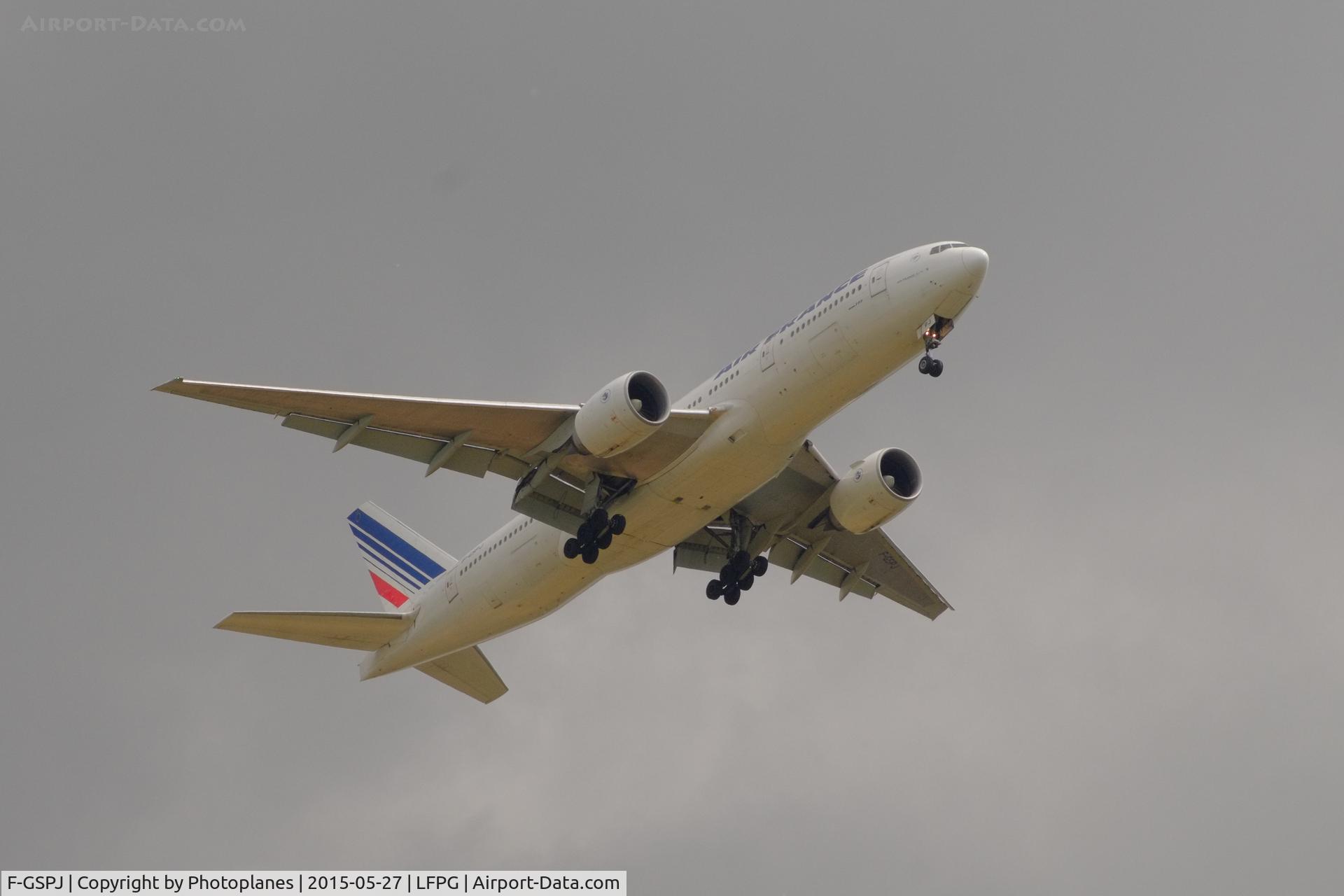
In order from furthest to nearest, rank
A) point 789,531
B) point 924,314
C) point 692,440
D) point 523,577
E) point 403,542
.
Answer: point 403,542
point 789,531
point 523,577
point 692,440
point 924,314

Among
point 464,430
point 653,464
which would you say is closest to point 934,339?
point 653,464

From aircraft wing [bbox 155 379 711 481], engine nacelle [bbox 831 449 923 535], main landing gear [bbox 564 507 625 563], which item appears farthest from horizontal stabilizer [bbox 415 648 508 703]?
engine nacelle [bbox 831 449 923 535]

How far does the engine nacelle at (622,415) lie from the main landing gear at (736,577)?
6935mm

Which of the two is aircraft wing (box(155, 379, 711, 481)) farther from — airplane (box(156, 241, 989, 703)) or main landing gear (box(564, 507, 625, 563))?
main landing gear (box(564, 507, 625, 563))

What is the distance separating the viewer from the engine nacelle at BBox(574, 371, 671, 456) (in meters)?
28.8

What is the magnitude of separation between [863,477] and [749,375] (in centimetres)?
489

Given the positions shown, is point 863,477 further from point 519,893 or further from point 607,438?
point 519,893

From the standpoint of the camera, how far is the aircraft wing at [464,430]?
29391 millimetres

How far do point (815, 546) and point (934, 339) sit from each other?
32.7 feet

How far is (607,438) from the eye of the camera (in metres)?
29.0

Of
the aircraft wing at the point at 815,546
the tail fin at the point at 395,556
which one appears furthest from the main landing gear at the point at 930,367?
the tail fin at the point at 395,556

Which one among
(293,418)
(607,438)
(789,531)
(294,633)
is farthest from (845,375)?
(294,633)

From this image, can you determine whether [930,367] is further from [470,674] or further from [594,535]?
[470,674]

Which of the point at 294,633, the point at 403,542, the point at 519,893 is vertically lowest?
the point at 519,893
